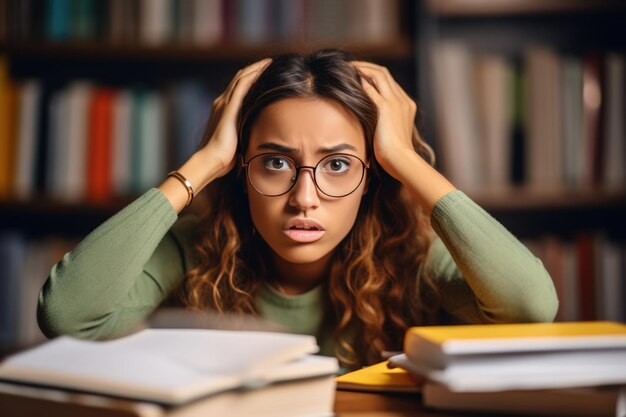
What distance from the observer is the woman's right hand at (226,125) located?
106 centimetres

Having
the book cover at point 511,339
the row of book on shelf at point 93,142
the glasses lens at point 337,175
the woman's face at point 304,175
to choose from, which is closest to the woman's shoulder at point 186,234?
the woman's face at point 304,175

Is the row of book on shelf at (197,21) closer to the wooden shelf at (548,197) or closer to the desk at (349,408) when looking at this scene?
the wooden shelf at (548,197)

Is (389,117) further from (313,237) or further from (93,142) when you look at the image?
(93,142)

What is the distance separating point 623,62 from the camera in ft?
6.23

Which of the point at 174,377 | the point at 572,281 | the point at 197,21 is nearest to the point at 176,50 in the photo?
the point at 197,21

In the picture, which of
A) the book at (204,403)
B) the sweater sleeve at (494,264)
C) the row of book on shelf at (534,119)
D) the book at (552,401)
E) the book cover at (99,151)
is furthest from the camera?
the book cover at (99,151)

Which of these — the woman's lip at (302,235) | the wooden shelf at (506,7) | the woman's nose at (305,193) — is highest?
the wooden shelf at (506,7)

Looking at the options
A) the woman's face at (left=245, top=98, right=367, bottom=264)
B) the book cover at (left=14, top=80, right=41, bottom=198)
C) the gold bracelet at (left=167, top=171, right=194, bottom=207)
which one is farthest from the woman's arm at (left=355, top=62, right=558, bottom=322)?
the book cover at (left=14, top=80, right=41, bottom=198)

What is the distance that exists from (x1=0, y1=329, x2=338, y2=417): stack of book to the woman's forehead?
0.40m

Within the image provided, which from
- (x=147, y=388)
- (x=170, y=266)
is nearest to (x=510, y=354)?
(x=147, y=388)

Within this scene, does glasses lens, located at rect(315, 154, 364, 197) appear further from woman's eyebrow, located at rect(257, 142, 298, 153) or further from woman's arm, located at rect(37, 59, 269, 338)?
woman's arm, located at rect(37, 59, 269, 338)

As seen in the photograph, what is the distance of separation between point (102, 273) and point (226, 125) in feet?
0.98

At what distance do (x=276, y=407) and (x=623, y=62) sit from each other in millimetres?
1691

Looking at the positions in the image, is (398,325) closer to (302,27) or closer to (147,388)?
(147,388)
